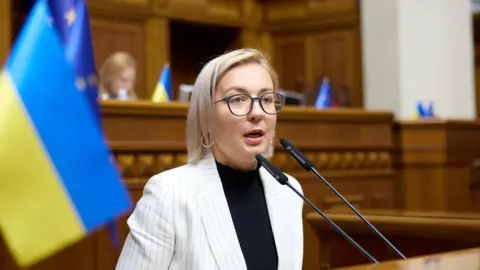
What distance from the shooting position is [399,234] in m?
2.96

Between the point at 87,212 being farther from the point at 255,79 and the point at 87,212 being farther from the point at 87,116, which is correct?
the point at 255,79

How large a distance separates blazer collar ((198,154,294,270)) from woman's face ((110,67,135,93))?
290cm

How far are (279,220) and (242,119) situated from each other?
298 millimetres

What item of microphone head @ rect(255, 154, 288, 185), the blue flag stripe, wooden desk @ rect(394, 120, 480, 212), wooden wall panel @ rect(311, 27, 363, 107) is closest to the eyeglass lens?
microphone head @ rect(255, 154, 288, 185)

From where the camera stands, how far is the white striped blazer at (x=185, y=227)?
1756 millimetres

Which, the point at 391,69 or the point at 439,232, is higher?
the point at 391,69

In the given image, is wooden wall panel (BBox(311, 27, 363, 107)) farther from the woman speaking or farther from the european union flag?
the woman speaking

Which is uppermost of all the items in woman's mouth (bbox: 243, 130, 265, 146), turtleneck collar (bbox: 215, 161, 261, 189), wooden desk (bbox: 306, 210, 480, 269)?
woman's mouth (bbox: 243, 130, 265, 146)

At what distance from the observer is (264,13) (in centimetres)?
764

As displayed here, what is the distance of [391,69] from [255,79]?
487cm

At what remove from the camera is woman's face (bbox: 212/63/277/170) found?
1.88 m

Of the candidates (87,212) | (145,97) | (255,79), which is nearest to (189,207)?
(87,212)

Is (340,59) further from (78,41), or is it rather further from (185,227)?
(185,227)

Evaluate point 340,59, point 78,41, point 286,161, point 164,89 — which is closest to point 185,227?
point 78,41
